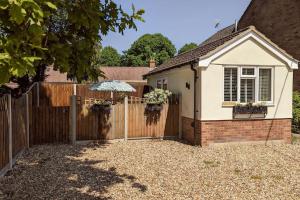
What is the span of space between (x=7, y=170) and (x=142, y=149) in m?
4.53

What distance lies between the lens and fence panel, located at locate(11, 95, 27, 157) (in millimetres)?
8320

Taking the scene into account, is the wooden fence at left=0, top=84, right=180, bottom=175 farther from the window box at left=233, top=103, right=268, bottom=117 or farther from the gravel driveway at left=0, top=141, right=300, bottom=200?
the window box at left=233, top=103, right=268, bottom=117

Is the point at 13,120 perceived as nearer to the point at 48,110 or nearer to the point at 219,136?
the point at 48,110

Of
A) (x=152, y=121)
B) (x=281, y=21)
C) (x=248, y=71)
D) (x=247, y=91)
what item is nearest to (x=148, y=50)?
(x=281, y=21)

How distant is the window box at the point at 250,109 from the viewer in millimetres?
10820

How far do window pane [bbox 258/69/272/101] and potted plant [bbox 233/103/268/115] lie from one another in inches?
15.4

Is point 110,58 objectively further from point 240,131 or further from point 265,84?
point 240,131

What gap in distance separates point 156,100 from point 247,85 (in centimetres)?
371

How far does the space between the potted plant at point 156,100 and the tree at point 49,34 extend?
7077mm

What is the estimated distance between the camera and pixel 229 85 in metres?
10.9

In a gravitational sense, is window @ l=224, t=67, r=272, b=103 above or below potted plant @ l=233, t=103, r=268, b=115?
above

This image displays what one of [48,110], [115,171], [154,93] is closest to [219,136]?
[154,93]

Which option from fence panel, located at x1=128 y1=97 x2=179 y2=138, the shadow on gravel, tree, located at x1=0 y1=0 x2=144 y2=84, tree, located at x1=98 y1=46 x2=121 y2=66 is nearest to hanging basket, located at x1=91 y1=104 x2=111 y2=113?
fence panel, located at x1=128 y1=97 x2=179 y2=138

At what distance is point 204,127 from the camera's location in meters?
10.6
